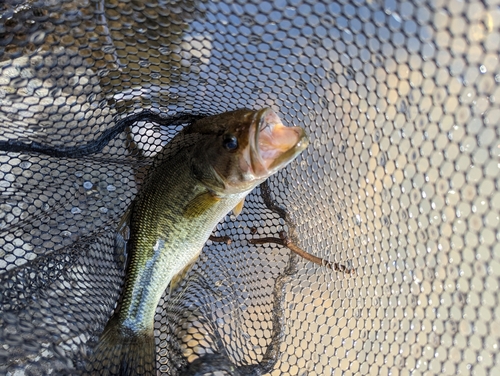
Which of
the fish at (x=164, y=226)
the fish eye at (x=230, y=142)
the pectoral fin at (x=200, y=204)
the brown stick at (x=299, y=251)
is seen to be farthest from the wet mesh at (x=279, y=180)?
the fish eye at (x=230, y=142)

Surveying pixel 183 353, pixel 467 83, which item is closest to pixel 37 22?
pixel 183 353

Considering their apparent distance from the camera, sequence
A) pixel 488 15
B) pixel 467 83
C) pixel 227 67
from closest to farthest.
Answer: pixel 488 15 → pixel 467 83 → pixel 227 67

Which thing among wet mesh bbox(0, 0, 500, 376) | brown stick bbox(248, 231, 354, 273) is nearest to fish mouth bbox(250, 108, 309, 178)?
wet mesh bbox(0, 0, 500, 376)

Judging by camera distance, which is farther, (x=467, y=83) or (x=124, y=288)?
(x=124, y=288)

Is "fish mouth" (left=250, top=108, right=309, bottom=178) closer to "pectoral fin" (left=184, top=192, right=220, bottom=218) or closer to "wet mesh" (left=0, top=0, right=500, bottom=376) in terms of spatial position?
"pectoral fin" (left=184, top=192, right=220, bottom=218)

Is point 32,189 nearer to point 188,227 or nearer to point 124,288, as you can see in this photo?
point 124,288

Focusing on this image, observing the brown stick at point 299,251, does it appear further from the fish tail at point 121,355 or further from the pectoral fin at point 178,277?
the fish tail at point 121,355

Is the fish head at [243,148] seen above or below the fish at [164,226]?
above
